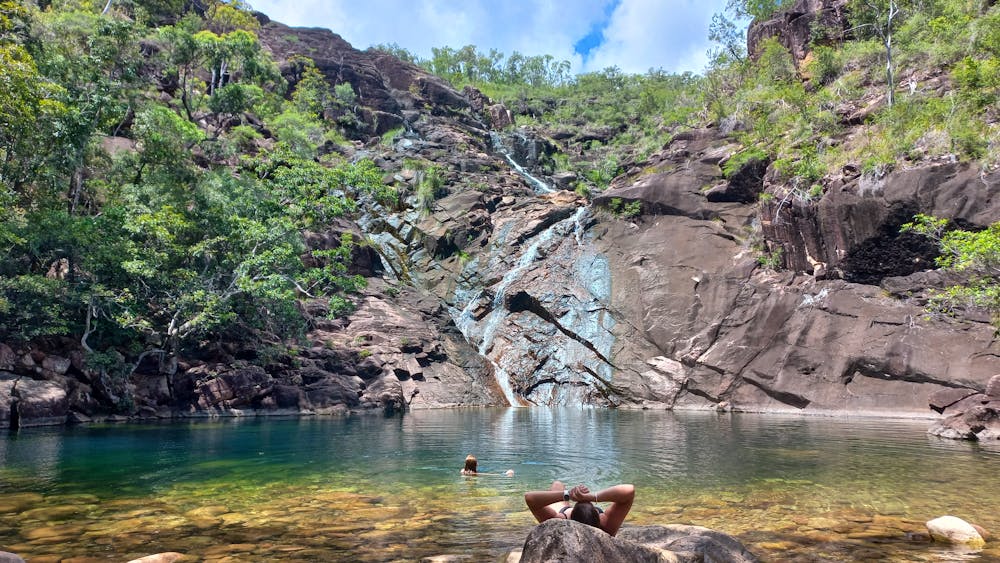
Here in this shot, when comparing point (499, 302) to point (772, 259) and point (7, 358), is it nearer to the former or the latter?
point (772, 259)

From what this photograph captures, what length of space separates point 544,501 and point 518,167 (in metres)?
65.3

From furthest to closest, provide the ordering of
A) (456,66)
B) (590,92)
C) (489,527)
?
(456,66), (590,92), (489,527)

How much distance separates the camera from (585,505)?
5.31 meters

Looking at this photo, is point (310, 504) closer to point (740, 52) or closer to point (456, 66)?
point (740, 52)

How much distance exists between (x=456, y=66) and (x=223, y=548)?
4444 inches

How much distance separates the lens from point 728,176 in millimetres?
41062

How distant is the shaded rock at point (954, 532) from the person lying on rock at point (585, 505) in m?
5.15

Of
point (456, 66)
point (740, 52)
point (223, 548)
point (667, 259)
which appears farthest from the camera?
point (456, 66)

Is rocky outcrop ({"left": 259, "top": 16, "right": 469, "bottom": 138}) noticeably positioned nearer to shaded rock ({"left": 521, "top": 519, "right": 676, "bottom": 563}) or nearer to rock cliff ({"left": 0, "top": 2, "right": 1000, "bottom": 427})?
rock cliff ({"left": 0, "top": 2, "right": 1000, "bottom": 427})

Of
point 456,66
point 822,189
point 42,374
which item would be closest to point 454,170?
point 822,189

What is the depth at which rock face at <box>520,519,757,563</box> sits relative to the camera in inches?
170

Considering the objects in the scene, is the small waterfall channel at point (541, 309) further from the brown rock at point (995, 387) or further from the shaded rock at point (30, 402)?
the shaded rock at point (30, 402)

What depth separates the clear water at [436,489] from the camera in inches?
291

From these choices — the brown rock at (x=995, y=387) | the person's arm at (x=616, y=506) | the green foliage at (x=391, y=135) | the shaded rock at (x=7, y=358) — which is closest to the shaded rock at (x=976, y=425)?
the brown rock at (x=995, y=387)
